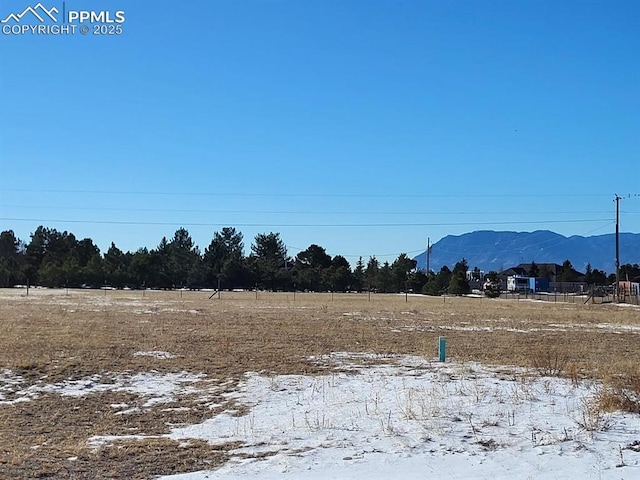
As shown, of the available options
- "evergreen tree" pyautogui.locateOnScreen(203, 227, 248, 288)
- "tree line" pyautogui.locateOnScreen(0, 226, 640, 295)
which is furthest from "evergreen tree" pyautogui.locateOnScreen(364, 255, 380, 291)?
"evergreen tree" pyautogui.locateOnScreen(203, 227, 248, 288)

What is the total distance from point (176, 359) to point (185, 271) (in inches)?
4184

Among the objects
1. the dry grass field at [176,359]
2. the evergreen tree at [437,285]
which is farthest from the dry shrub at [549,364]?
the evergreen tree at [437,285]

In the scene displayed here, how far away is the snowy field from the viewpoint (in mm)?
7641

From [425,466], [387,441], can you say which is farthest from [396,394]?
[425,466]

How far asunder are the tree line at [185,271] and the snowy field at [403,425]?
85.3 meters

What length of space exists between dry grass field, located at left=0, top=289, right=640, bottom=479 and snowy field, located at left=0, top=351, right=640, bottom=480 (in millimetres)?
378

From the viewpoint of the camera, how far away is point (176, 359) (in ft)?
56.1

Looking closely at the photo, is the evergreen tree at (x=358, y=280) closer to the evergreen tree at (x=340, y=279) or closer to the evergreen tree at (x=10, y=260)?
the evergreen tree at (x=340, y=279)

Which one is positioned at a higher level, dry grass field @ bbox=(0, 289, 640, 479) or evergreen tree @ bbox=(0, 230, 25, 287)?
evergreen tree @ bbox=(0, 230, 25, 287)

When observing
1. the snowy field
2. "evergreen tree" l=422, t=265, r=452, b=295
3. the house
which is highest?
the house

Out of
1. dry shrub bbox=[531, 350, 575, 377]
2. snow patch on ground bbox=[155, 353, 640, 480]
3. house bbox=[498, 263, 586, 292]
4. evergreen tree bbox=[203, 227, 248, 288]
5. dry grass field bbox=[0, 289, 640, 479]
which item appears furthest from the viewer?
house bbox=[498, 263, 586, 292]

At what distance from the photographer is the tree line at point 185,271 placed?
10606 cm

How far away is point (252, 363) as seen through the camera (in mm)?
16234

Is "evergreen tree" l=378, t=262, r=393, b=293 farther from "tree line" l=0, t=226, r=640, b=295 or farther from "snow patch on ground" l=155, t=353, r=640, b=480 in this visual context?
"snow patch on ground" l=155, t=353, r=640, b=480
